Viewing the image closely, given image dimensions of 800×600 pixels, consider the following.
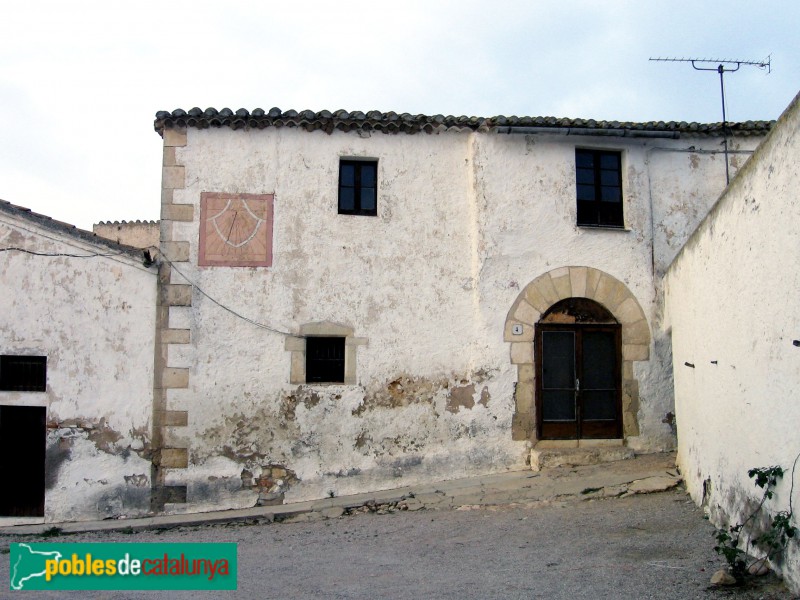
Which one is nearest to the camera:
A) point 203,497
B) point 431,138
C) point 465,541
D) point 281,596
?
point 281,596

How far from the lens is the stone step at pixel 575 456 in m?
9.31

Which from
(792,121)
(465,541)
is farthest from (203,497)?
(792,121)

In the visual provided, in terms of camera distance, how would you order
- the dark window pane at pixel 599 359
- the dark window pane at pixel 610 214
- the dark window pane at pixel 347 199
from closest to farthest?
the dark window pane at pixel 599 359
the dark window pane at pixel 347 199
the dark window pane at pixel 610 214

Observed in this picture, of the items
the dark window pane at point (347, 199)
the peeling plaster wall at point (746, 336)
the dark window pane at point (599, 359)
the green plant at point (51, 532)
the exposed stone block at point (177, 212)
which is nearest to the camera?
the peeling plaster wall at point (746, 336)

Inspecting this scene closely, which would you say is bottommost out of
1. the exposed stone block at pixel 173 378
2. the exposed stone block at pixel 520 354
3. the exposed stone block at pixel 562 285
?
the exposed stone block at pixel 173 378

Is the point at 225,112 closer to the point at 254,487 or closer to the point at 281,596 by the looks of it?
the point at 254,487

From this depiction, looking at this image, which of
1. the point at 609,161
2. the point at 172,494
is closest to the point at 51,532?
the point at 172,494

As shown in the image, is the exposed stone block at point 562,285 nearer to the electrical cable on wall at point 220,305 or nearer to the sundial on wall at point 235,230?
the electrical cable on wall at point 220,305

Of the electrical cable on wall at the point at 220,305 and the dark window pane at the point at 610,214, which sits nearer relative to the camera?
the electrical cable on wall at the point at 220,305

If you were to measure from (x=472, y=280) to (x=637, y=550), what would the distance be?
434 centimetres

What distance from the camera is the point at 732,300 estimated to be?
6332 millimetres

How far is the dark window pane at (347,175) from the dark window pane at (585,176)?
312cm

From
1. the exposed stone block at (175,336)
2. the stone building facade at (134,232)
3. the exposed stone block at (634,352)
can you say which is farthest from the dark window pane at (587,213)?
the stone building facade at (134,232)

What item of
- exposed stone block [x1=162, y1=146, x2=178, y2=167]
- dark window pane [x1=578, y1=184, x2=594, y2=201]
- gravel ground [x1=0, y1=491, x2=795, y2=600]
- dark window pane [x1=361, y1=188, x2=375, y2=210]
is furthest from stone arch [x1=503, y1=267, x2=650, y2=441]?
exposed stone block [x1=162, y1=146, x2=178, y2=167]
